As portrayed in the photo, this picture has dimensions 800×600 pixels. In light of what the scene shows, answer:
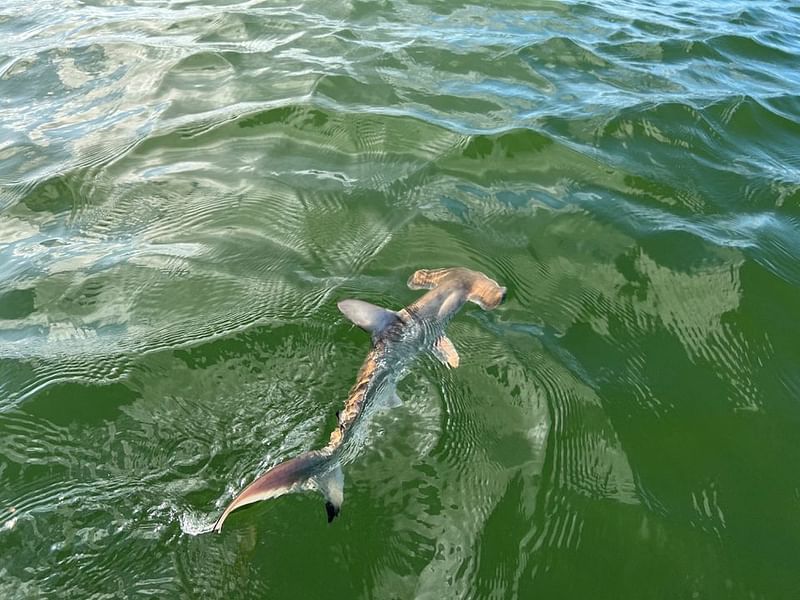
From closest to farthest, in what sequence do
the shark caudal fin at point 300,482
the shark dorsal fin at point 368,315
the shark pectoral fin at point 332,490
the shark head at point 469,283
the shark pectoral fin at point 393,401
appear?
the shark caudal fin at point 300,482, the shark pectoral fin at point 332,490, the shark pectoral fin at point 393,401, the shark dorsal fin at point 368,315, the shark head at point 469,283

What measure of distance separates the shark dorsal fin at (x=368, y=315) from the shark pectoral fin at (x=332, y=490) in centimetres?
121

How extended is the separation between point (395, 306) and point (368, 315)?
0.49 m

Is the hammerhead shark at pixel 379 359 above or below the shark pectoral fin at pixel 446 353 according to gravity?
above

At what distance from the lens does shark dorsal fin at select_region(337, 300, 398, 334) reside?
4.36 m

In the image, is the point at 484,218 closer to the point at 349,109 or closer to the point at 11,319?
the point at 349,109

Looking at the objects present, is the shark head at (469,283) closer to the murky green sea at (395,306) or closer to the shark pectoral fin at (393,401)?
the murky green sea at (395,306)

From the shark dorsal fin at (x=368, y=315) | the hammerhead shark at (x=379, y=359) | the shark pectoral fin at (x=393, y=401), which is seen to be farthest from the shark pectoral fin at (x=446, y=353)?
the shark pectoral fin at (x=393, y=401)

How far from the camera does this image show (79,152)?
6.72m

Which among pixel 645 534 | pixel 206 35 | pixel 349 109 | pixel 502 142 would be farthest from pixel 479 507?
pixel 206 35

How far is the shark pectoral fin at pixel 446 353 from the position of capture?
14.4ft

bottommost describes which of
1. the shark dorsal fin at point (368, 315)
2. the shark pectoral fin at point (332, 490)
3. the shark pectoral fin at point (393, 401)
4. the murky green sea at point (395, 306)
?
the murky green sea at point (395, 306)

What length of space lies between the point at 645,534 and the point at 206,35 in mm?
9511

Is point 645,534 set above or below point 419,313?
below

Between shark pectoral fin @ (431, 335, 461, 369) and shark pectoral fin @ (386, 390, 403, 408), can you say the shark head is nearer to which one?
shark pectoral fin @ (431, 335, 461, 369)
